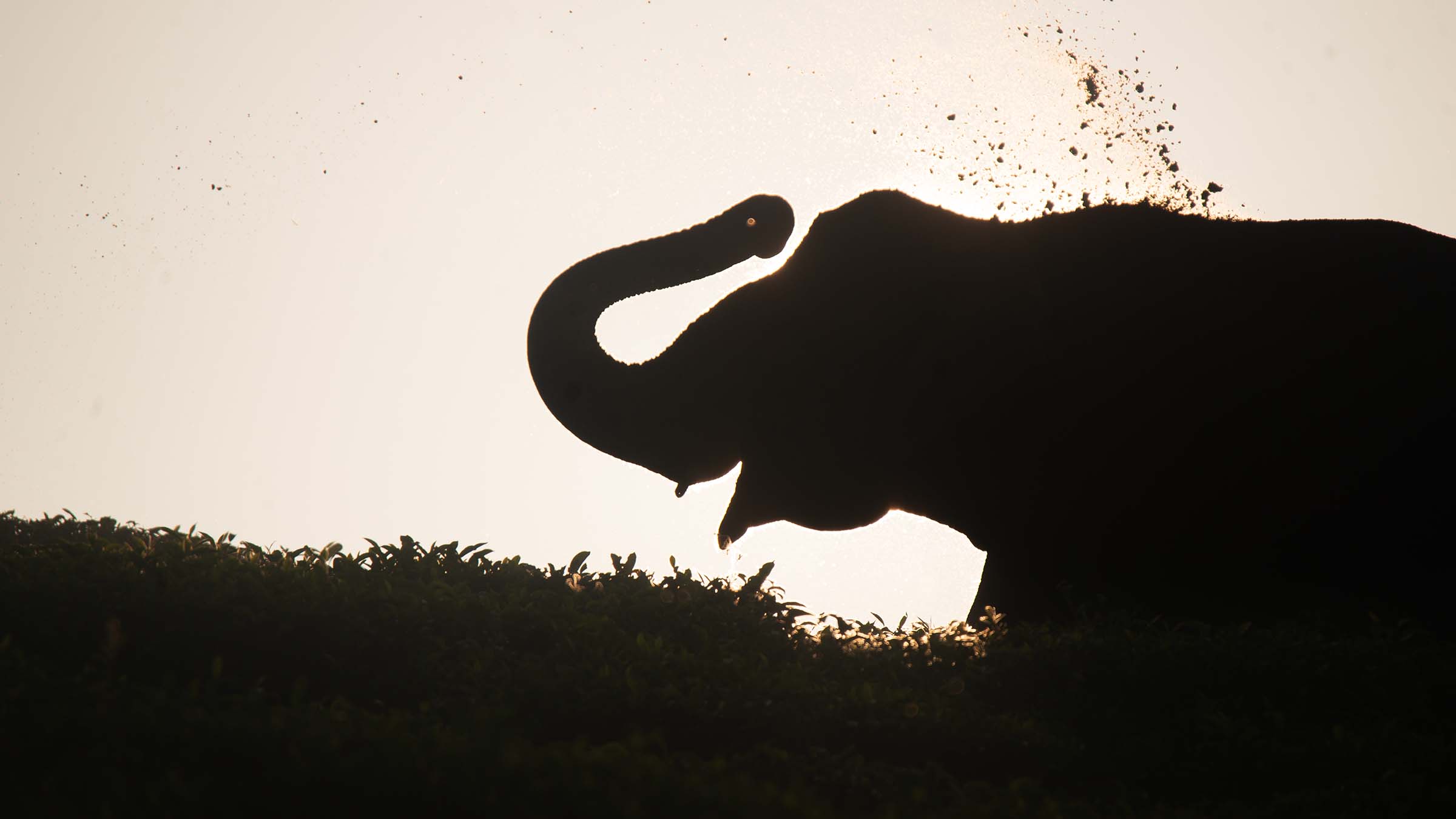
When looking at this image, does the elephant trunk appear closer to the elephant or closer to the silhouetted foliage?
the elephant

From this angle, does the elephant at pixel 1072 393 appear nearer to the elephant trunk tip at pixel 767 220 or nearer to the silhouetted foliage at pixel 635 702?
the elephant trunk tip at pixel 767 220

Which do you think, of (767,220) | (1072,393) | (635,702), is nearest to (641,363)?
(767,220)

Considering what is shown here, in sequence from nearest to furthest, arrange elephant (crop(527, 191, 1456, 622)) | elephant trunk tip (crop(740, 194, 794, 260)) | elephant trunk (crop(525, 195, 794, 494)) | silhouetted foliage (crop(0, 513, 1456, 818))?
silhouetted foliage (crop(0, 513, 1456, 818)), elephant (crop(527, 191, 1456, 622)), elephant trunk (crop(525, 195, 794, 494)), elephant trunk tip (crop(740, 194, 794, 260))

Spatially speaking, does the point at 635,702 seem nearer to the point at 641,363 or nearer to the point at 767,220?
the point at 641,363

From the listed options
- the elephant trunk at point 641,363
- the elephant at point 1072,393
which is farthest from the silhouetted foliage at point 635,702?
the elephant trunk at point 641,363

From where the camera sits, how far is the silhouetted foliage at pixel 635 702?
4.53m

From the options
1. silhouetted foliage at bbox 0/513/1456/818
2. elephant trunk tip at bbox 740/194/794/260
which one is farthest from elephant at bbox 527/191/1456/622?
silhouetted foliage at bbox 0/513/1456/818

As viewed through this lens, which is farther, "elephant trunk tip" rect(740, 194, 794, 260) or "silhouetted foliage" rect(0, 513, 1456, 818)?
"elephant trunk tip" rect(740, 194, 794, 260)

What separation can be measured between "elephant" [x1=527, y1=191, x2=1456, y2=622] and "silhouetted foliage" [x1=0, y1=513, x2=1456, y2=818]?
577 millimetres

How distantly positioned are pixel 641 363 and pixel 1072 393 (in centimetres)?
301

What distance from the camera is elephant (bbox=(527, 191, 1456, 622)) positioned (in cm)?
861

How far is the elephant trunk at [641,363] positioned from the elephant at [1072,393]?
17 millimetres

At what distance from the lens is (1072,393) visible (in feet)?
29.1

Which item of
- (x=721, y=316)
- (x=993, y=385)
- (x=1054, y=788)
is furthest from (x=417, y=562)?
(x=1054, y=788)
